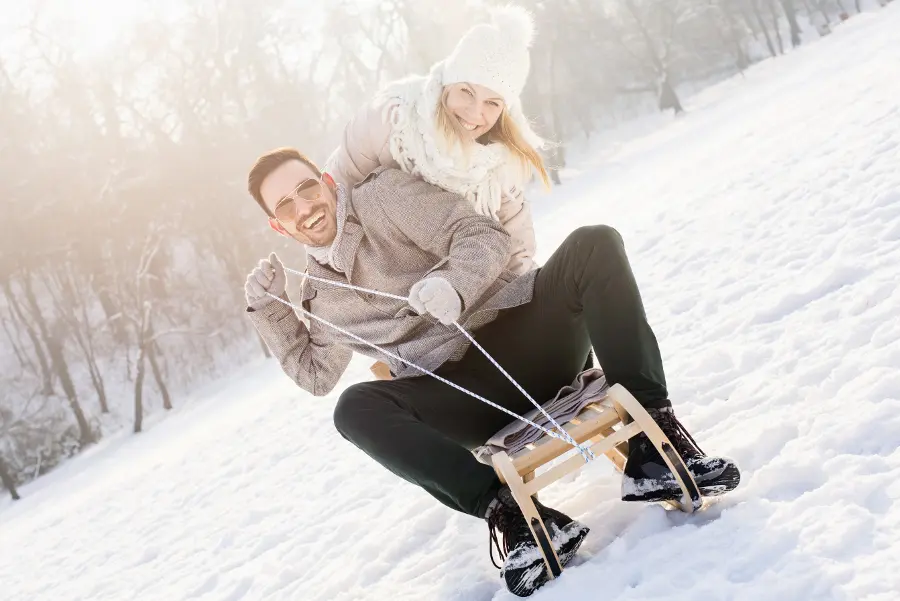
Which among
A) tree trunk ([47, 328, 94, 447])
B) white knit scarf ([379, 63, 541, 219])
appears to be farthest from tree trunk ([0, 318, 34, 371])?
white knit scarf ([379, 63, 541, 219])

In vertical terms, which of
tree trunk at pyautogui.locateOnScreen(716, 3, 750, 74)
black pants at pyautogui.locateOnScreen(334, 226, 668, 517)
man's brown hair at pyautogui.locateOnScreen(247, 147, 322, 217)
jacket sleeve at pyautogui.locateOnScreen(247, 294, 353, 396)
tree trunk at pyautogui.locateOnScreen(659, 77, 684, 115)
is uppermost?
tree trunk at pyautogui.locateOnScreen(716, 3, 750, 74)

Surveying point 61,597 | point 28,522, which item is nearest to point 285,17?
point 28,522

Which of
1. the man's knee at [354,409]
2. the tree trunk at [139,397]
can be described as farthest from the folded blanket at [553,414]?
the tree trunk at [139,397]

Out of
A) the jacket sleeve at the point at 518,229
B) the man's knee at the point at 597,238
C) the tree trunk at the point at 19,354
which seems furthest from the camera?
the tree trunk at the point at 19,354

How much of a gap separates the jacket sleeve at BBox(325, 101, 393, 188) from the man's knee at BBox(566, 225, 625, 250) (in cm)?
88

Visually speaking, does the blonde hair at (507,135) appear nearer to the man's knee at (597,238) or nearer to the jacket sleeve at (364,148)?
the jacket sleeve at (364,148)

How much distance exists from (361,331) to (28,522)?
958 cm

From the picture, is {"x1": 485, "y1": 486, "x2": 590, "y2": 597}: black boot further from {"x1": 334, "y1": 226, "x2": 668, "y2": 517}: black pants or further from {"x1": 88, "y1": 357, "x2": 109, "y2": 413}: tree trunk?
{"x1": 88, "y1": 357, "x2": 109, "y2": 413}: tree trunk

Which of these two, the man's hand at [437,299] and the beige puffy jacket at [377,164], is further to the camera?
the beige puffy jacket at [377,164]

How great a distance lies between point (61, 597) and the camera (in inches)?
211

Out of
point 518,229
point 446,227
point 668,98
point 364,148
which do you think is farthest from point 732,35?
point 446,227

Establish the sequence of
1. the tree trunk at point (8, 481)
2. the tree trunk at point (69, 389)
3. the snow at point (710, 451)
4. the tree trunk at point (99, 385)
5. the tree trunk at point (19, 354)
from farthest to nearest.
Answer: the tree trunk at point (19, 354) < the tree trunk at point (99, 385) < the tree trunk at point (69, 389) < the tree trunk at point (8, 481) < the snow at point (710, 451)

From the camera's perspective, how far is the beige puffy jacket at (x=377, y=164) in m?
2.57

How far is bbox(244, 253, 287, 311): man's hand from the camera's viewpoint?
2455 mm
